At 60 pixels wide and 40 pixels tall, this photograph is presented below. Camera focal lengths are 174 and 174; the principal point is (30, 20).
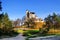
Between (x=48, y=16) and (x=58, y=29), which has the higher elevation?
(x=48, y=16)

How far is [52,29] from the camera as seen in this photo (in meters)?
25.2

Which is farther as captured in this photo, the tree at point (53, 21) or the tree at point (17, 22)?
the tree at point (17, 22)

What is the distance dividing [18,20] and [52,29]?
13411mm

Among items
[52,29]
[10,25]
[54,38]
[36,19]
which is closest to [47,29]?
[52,29]

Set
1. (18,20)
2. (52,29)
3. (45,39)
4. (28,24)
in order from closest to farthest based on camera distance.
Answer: (45,39)
(52,29)
(28,24)
(18,20)

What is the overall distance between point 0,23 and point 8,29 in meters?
1.45

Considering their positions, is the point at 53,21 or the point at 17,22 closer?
the point at 53,21

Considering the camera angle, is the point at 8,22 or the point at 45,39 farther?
the point at 8,22

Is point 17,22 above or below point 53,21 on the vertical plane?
above

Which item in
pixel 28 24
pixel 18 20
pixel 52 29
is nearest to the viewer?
pixel 52 29

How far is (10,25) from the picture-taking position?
24.0 metres

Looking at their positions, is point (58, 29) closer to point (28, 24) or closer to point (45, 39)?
point (28, 24)

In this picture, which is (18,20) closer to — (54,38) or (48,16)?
(48,16)

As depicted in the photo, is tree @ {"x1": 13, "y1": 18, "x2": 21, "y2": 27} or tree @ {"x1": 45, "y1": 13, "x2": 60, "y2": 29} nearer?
tree @ {"x1": 45, "y1": 13, "x2": 60, "y2": 29}
